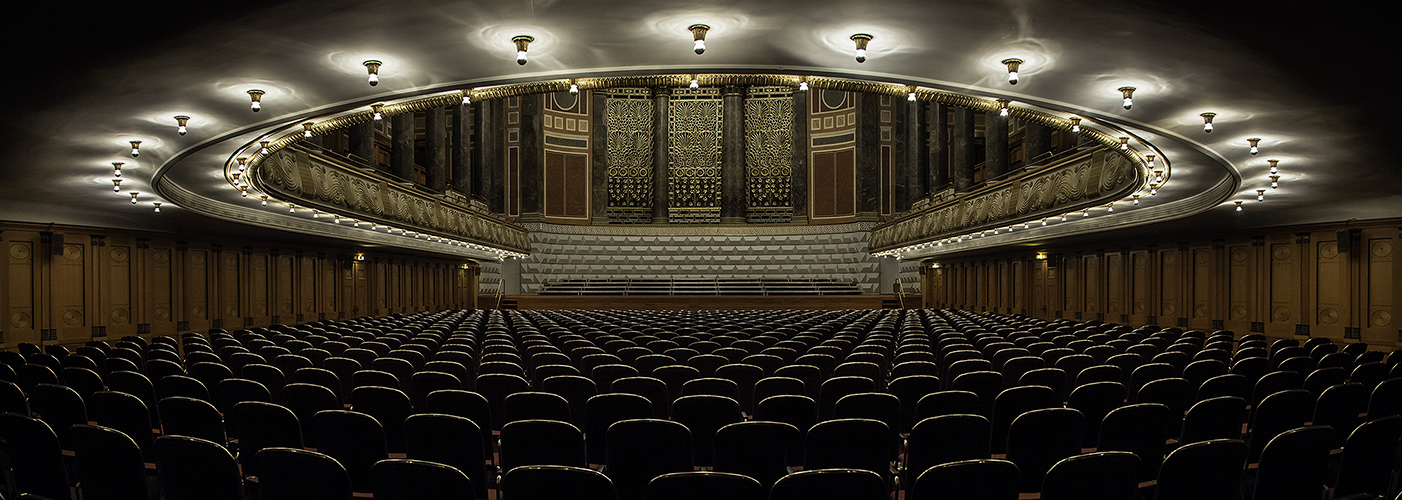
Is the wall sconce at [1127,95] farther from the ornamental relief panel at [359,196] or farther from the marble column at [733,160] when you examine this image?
the marble column at [733,160]

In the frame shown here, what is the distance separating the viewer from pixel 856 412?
5793 millimetres

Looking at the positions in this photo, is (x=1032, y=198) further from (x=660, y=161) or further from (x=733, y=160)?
(x=660, y=161)

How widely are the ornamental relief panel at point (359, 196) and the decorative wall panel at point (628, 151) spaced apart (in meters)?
12.9

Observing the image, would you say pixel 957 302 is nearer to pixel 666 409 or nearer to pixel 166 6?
pixel 666 409

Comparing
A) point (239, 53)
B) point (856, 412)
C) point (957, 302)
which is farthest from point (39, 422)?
point (957, 302)

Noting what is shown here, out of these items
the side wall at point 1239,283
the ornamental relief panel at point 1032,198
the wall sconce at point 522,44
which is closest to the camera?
the wall sconce at point 522,44

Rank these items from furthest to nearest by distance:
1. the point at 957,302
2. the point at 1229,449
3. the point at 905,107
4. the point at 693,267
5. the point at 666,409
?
1. the point at 693,267
2. the point at 905,107
3. the point at 957,302
4. the point at 666,409
5. the point at 1229,449

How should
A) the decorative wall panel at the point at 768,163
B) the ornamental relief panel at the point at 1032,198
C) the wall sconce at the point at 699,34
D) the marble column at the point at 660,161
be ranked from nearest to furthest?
1. the wall sconce at the point at 699,34
2. the ornamental relief panel at the point at 1032,198
3. the marble column at the point at 660,161
4. the decorative wall panel at the point at 768,163

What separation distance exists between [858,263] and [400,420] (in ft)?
105

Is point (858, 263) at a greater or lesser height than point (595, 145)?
lesser

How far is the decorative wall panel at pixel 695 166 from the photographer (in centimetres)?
3919

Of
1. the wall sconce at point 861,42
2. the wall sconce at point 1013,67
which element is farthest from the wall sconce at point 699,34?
the wall sconce at point 1013,67

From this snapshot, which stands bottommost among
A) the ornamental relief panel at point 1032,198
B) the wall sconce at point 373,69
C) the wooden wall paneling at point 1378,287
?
the wooden wall paneling at point 1378,287

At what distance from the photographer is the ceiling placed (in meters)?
4.86
